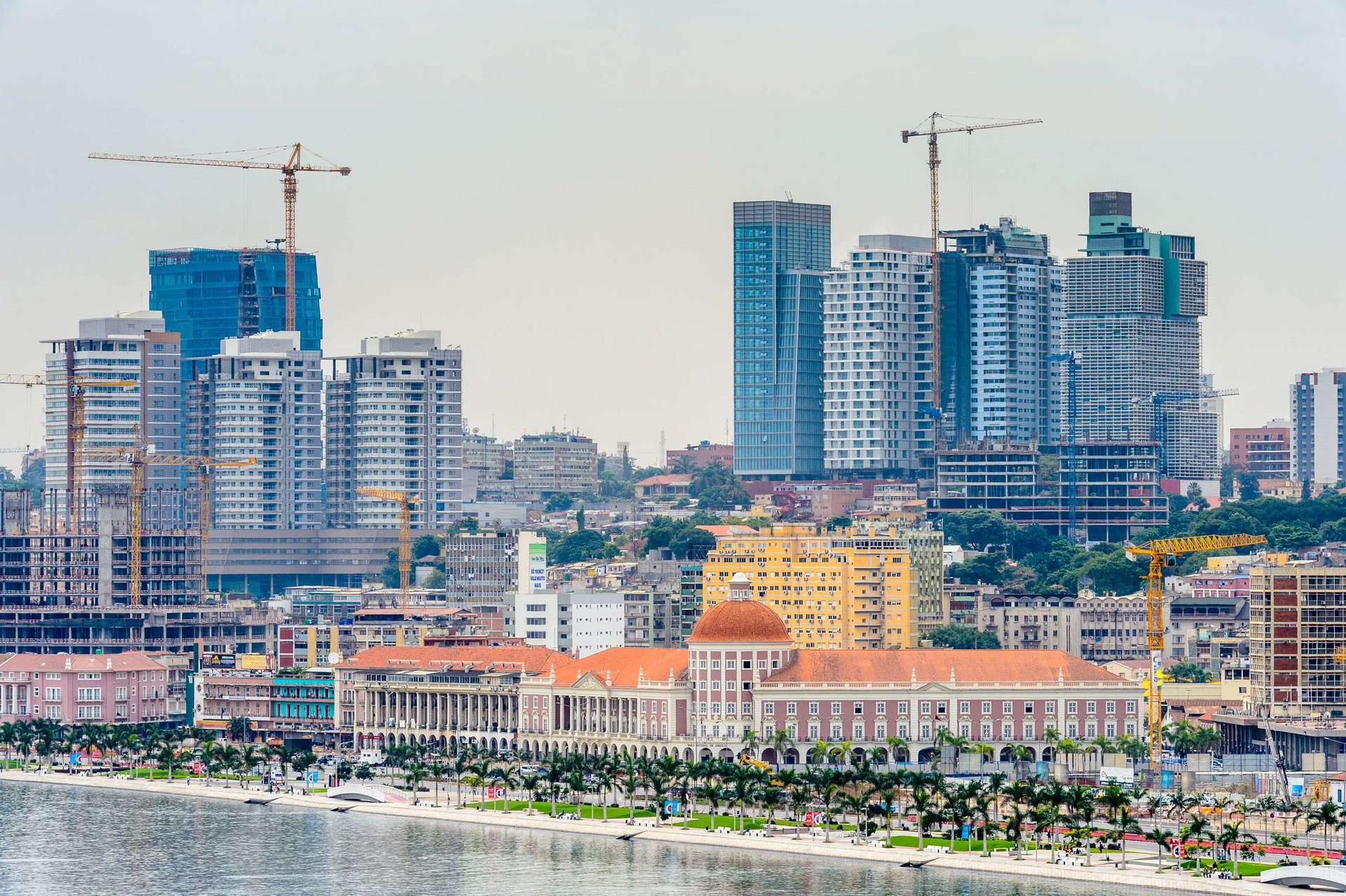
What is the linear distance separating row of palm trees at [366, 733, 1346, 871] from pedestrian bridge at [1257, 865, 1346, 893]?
467cm

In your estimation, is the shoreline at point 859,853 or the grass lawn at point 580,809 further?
the grass lawn at point 580,809

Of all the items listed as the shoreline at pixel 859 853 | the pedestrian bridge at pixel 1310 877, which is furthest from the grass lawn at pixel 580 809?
the pedestrian bridge at pixel 1310 877

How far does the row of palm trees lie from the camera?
170125 millimetres

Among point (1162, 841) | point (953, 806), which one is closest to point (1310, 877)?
point (1162, 841)

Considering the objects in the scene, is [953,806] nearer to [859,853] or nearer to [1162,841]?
[859,853]

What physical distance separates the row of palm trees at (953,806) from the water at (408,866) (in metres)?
6.09

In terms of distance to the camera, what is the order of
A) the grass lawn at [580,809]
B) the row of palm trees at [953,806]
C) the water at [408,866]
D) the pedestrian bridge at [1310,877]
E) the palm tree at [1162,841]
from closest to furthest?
the pedestrian bridge at [1310,877], the palm tree at [1162,841], the water at [408,866], the row of palm trees at [953,806], the grass lawn at [580,809]

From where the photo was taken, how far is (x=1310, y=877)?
15812 cm

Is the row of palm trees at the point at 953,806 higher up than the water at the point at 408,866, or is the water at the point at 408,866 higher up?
the row of palm trees at the point at 953,806

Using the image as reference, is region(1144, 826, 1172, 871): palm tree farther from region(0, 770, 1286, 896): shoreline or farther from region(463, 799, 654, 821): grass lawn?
region(463, 799, 654, 821): grass lawn

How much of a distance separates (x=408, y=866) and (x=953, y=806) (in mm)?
29044

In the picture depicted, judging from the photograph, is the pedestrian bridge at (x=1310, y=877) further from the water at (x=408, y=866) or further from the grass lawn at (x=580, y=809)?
the grass lawn at (x=580, y=809)

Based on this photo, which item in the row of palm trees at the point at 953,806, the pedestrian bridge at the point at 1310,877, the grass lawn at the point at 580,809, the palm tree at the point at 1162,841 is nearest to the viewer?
the pedestrian bridge at the point at 1310,877

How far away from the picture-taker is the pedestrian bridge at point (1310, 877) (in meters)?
158
